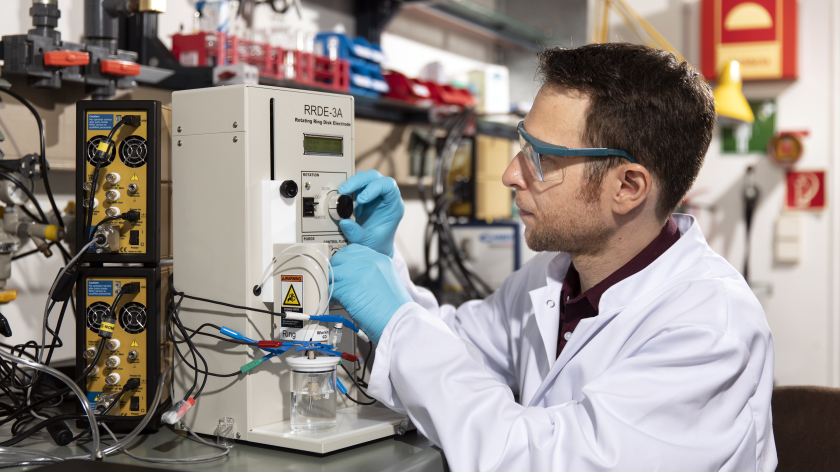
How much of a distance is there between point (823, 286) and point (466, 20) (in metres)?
1.92

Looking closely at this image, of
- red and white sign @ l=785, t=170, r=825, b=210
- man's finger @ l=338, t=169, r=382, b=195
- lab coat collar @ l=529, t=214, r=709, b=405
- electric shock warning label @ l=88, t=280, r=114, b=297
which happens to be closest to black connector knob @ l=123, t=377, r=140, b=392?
electric shock warning label @ l=88, t=280, r=114, b=297

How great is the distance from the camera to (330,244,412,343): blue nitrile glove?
120 cm

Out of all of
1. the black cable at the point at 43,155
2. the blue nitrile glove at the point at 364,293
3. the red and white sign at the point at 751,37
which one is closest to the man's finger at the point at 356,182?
the blue nitrile glove at the point at 364,293

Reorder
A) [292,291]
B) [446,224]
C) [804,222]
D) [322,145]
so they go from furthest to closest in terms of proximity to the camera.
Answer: [804,222] < [446,224] < [322,145] < [292,291]

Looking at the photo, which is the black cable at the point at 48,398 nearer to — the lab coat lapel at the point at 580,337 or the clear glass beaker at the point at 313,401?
the clear glass beaker at the point at 313,401

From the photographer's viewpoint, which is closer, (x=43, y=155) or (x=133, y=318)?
(x=133, y=318)

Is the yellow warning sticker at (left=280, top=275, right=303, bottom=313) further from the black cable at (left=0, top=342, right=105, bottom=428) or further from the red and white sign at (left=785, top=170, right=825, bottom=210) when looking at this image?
the red and white sign at (left=785, top=170, right=825, bottom=210)

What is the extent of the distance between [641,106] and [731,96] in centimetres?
169

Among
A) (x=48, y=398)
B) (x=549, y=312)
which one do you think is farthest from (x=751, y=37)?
(x=48, y=398)

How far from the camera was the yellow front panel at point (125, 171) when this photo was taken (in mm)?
1163

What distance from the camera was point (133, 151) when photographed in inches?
46.0

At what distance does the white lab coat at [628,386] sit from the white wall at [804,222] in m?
2.02

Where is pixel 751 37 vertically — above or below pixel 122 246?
above

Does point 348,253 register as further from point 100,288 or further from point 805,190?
point 805,190
